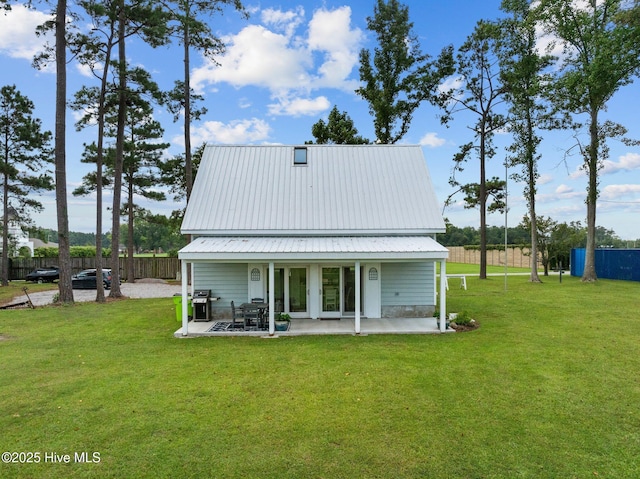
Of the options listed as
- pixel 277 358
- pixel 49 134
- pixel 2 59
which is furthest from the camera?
pixel 49 134

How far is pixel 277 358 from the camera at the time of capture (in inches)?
314

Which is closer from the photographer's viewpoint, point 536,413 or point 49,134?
point 536,413

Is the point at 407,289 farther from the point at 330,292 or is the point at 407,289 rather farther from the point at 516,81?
the point at 516,81

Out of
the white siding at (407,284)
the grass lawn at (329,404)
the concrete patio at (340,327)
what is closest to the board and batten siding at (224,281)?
the concrete patio at (340,327)

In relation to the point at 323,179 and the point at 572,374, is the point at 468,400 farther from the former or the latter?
the point at 323,179

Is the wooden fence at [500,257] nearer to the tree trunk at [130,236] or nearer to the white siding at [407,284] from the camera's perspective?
the white siding at [407,284]

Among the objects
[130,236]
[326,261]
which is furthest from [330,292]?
[130,236]

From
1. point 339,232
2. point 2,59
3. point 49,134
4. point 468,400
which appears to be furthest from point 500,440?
point 49,134

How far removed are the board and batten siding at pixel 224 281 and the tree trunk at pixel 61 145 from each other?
7108 millimetres

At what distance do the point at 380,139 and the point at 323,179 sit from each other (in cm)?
1446

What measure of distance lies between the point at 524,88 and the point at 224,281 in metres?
21.5

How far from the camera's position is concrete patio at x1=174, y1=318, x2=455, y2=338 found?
32.9 feet

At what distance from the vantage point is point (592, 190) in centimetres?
2175

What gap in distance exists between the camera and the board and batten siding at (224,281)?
11.9m
